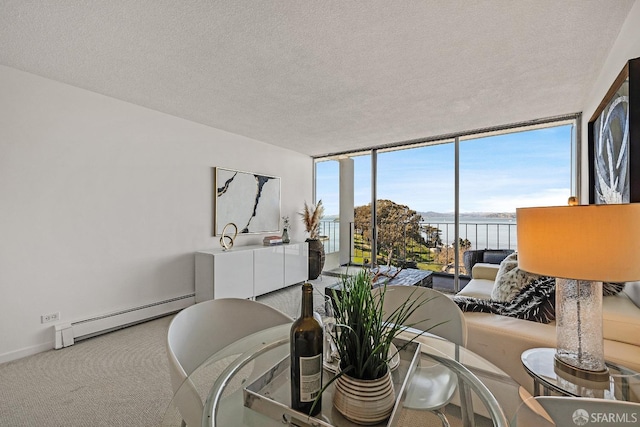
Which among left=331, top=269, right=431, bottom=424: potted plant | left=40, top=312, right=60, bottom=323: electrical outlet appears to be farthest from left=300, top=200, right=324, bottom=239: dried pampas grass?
left=331, top=269, right=431, bottom=424: potted plant

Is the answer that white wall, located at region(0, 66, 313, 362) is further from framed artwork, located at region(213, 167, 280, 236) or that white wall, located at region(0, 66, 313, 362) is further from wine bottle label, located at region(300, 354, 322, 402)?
wine bottle label, located at region(300, 354, 322, 402)

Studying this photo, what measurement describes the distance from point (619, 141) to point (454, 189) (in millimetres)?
2451

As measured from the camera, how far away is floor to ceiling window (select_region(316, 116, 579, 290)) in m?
3.96

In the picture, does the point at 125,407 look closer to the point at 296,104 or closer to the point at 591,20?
the point at 296,104

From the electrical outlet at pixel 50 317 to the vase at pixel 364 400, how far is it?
307 cm

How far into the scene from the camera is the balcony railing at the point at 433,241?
4734mm

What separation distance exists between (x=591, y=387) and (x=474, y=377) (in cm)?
53

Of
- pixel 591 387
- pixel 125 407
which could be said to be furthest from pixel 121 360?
pixel 591 387

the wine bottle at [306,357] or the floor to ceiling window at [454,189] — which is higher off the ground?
the floor to ceiling window at [454,189]

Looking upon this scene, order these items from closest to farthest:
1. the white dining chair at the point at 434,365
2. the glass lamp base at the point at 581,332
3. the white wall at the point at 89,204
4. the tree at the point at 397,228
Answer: the white dining chair at the point at 434,365 → the glass lamp base at the point at 581,332 → the white wall at the point at 89,204 → the tree at the point at 397,228

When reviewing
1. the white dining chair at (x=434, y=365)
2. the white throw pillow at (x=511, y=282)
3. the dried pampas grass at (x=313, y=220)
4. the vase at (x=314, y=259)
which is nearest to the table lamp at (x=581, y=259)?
the white dining chair at (x=434, y=365)

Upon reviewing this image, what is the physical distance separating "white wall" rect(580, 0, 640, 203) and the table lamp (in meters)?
1.29

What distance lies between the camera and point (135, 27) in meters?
1.86

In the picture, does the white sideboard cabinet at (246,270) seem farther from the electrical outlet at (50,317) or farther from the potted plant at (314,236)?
the electrical outlet at (50,317)
